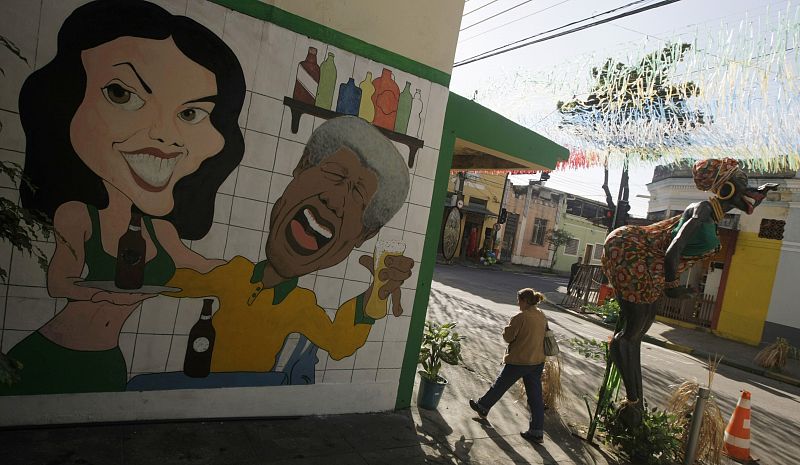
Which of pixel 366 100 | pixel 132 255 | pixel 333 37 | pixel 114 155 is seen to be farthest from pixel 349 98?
pixel 132 255

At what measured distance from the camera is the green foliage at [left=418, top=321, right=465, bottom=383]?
16.1ft

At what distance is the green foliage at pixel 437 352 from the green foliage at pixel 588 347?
499 centimetres

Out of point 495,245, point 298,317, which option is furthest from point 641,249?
point 495,245

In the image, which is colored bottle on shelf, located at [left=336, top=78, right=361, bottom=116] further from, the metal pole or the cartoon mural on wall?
the metal pole

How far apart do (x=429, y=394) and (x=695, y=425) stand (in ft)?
8.36

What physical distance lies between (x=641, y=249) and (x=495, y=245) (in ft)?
87.7

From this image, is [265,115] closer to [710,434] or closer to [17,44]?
[17,44]

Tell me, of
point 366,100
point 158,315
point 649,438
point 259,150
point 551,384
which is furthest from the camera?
point 551,384

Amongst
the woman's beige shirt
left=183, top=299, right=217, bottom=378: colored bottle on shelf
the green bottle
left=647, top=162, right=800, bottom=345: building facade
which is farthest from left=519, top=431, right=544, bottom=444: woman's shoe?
left=647, top=162, right=800, bottom=345: building facade

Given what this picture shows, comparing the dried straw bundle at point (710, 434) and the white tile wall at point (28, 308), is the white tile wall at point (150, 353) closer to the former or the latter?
the white tile wall at point (28, 308)

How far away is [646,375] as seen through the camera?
8523mm

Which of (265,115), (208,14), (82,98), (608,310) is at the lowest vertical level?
(608,310)

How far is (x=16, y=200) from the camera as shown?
117 inches

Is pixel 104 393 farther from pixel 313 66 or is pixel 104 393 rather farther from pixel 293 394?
pixel 313 66
